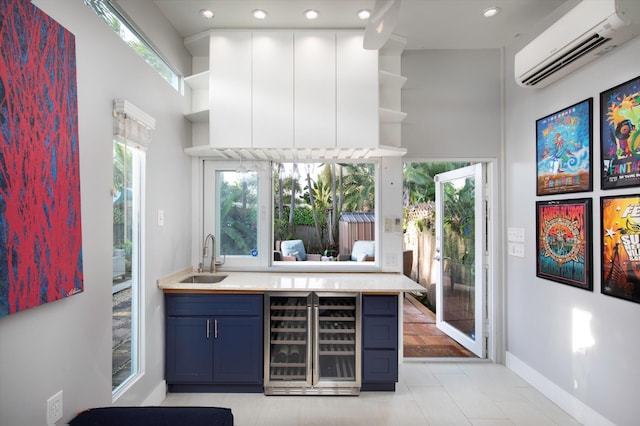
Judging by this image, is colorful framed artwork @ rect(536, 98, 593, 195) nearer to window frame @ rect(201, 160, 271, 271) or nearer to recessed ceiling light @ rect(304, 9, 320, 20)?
recessed ceiling light @ rect(304, 9, 320, 20)

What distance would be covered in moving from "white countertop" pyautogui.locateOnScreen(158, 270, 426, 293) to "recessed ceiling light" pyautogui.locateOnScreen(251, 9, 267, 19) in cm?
212

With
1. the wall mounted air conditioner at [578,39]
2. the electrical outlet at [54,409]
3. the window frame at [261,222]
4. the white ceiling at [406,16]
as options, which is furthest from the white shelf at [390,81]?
the electrical outlet at [54,409]

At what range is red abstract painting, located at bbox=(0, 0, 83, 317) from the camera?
131 centimetres

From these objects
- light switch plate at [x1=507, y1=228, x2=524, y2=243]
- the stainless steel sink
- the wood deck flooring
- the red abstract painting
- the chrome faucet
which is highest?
the red abstract painting

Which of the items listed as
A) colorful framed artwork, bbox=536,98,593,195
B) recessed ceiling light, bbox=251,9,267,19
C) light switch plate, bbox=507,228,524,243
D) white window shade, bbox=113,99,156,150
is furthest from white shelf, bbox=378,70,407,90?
white window shade, bbox=113,99,156,150

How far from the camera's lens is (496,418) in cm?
252

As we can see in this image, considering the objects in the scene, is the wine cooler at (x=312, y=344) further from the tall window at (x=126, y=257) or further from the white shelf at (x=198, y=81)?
the white shelf at (x=198, y=81)

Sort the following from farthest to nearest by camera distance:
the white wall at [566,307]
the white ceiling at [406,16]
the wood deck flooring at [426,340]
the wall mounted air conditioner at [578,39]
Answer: the wood deck flooring at [426,340] → the white ceiling at [406,16] → the white wall at [566,307] → the wall mounted air conditioner at [578,39]

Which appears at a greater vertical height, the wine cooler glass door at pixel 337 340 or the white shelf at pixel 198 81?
the white shelf at pixel 198 81

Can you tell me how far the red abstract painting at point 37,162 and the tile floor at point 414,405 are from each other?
61.8 inches

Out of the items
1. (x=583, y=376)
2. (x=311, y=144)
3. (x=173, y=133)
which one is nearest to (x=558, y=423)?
(x=583, y=376)

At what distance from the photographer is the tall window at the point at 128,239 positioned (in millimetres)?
2142

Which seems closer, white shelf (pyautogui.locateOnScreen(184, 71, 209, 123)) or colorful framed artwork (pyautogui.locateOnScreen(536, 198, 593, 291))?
colorful framed artwork (pyautogui.locateOnScreen(536, 198, 593, 291))

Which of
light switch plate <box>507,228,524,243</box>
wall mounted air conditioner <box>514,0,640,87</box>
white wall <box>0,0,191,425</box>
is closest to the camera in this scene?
white wall <box>0,0,191,425</box>
